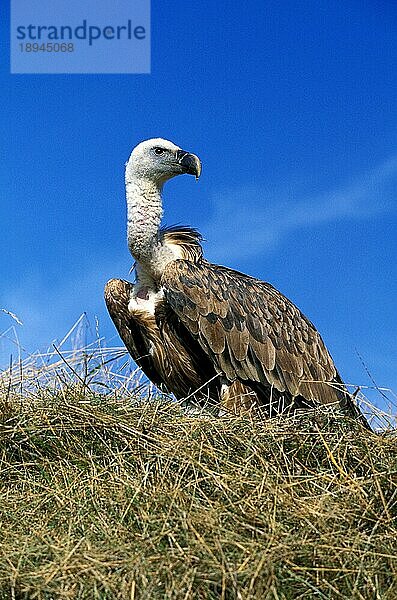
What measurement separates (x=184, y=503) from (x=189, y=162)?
7.37ft

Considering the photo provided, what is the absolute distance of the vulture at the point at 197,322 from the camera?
13.4ft

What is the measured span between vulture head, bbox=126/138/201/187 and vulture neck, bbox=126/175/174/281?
37mm

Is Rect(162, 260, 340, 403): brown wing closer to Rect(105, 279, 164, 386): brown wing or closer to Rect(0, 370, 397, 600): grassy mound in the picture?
Rect(105, 279, 164, 386): brown wing

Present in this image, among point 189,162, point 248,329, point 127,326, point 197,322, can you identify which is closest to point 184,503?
point 197,322

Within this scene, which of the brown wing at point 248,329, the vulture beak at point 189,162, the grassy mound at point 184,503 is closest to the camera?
the grassy mound at point 184,503

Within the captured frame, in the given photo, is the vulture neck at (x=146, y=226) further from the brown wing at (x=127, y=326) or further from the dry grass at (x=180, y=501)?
the dry grass at (x=180, y=501)

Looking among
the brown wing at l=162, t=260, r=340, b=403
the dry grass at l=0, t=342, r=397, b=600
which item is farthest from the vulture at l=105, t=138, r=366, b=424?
the dry grass at l=0, t=342, r=397, b=600

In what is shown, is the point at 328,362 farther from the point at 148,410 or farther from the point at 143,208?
the point at 148,410

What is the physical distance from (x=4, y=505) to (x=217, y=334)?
1.55m

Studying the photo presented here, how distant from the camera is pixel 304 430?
309cm

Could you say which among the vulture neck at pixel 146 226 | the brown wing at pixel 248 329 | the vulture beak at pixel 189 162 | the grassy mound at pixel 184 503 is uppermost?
the vulture beak at pixel 189 162

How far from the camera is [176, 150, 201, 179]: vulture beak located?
435 centimetres

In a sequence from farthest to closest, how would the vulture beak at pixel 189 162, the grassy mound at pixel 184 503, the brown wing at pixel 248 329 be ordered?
1. the vulture beak at pixel 189 162
2. the brown wing at pixel 248 329
3. the grassy mound at pixel 184 503

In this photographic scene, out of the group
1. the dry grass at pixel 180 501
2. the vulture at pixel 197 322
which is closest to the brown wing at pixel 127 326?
the vulture at pixel 197 322
